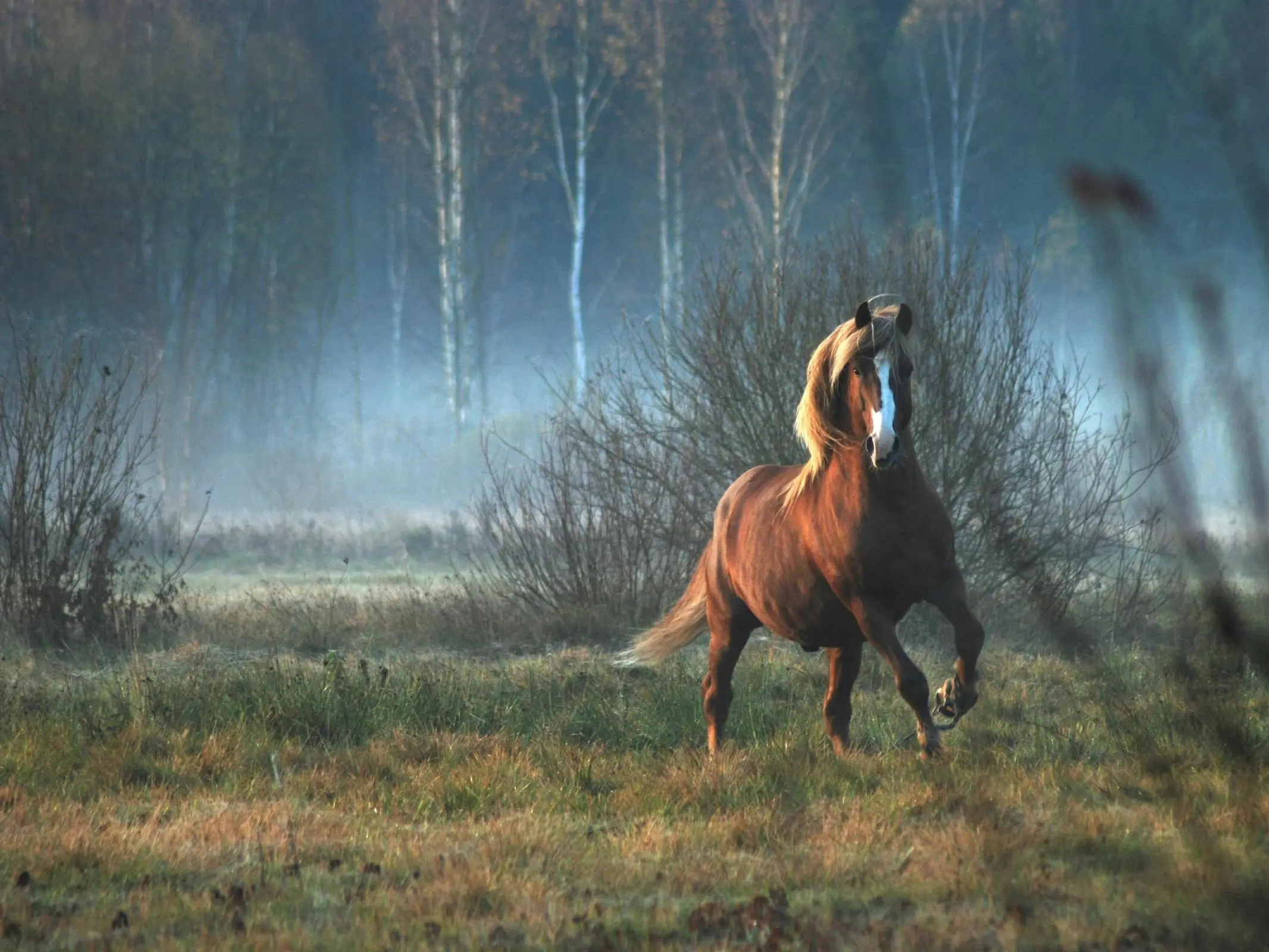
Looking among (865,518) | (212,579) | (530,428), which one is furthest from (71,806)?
(530,428)

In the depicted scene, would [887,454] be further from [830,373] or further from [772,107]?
[772,107]

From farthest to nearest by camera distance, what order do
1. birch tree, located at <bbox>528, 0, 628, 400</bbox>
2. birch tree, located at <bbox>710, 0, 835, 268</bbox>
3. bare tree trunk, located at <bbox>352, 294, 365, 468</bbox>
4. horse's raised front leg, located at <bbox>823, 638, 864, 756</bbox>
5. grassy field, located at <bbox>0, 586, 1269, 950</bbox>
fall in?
bare tree trunk, located at <bbox>352, 294, 365, 468</bbox> → birch tree, located at <bbox>528, 0, 628, 400</bbox> → birch tree, located at <bbox>710, 0, 835, 268</bbox> → horse's raised front leg, located at <bbox>823, 638, 864, 756</bbox> → grassy field, located at <bbox>0, 586, 1269, 950</bbox>

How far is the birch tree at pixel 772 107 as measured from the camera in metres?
22.6

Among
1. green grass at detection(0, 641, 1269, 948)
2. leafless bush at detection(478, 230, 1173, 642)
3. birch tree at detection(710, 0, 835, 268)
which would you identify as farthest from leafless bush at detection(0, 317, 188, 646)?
birch tree at detection(710, 0, 835, 268)

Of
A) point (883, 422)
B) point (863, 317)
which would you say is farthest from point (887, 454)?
point (863, 317)

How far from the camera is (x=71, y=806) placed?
19.2 feet

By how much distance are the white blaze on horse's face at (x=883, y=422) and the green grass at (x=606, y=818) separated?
49.8 inches

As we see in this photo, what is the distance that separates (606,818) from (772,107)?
2439 cm

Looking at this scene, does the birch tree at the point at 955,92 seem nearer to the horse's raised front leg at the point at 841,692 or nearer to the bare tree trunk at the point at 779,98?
the bare tree trunk at the point at 779,98

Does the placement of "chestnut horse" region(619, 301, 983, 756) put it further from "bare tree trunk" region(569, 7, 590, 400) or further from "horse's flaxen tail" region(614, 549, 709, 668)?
"bare tree trunk" region(569, 7, 590, 400)

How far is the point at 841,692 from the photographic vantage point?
22.9ft

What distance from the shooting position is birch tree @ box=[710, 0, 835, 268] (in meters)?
22.6

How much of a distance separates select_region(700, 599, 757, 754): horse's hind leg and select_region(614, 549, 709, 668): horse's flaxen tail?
1.12 feet

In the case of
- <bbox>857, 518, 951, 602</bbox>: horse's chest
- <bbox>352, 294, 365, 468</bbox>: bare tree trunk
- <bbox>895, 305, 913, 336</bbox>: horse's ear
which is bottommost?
<bbox>857, 518, 951, 602</bbox>: horse's chest
